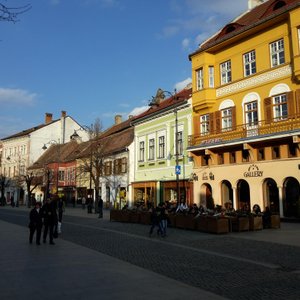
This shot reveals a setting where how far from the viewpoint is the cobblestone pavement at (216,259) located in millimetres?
7996

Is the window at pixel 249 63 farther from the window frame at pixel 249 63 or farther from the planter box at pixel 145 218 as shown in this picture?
the planter box at pixel 145 218

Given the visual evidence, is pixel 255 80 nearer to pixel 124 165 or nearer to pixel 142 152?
pixel 142 152

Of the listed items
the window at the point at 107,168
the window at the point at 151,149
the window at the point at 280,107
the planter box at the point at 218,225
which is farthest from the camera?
the window at the point at 107,168

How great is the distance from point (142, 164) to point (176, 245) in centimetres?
2393

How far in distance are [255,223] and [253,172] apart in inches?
285

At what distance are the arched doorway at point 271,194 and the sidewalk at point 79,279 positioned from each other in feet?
52.9

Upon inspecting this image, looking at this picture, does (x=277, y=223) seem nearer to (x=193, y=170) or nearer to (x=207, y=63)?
(x=193, y=170)

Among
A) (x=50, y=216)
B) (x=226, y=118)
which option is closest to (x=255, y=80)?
(x=226, y=118)

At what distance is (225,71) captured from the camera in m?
29.5

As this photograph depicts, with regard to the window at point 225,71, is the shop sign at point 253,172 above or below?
below

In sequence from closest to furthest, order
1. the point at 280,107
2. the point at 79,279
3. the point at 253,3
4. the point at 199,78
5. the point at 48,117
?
the point at 79,279 < the point at 280,107 < the point at 199,78 < the point at 253,3 < the point at 48,117

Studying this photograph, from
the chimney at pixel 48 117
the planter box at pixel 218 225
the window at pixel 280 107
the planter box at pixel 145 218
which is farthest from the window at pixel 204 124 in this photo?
the chimney at pixel 48 117

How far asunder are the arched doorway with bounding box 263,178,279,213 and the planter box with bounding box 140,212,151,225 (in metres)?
7.94

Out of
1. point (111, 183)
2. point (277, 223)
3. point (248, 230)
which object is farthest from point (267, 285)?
point (111, 183)
